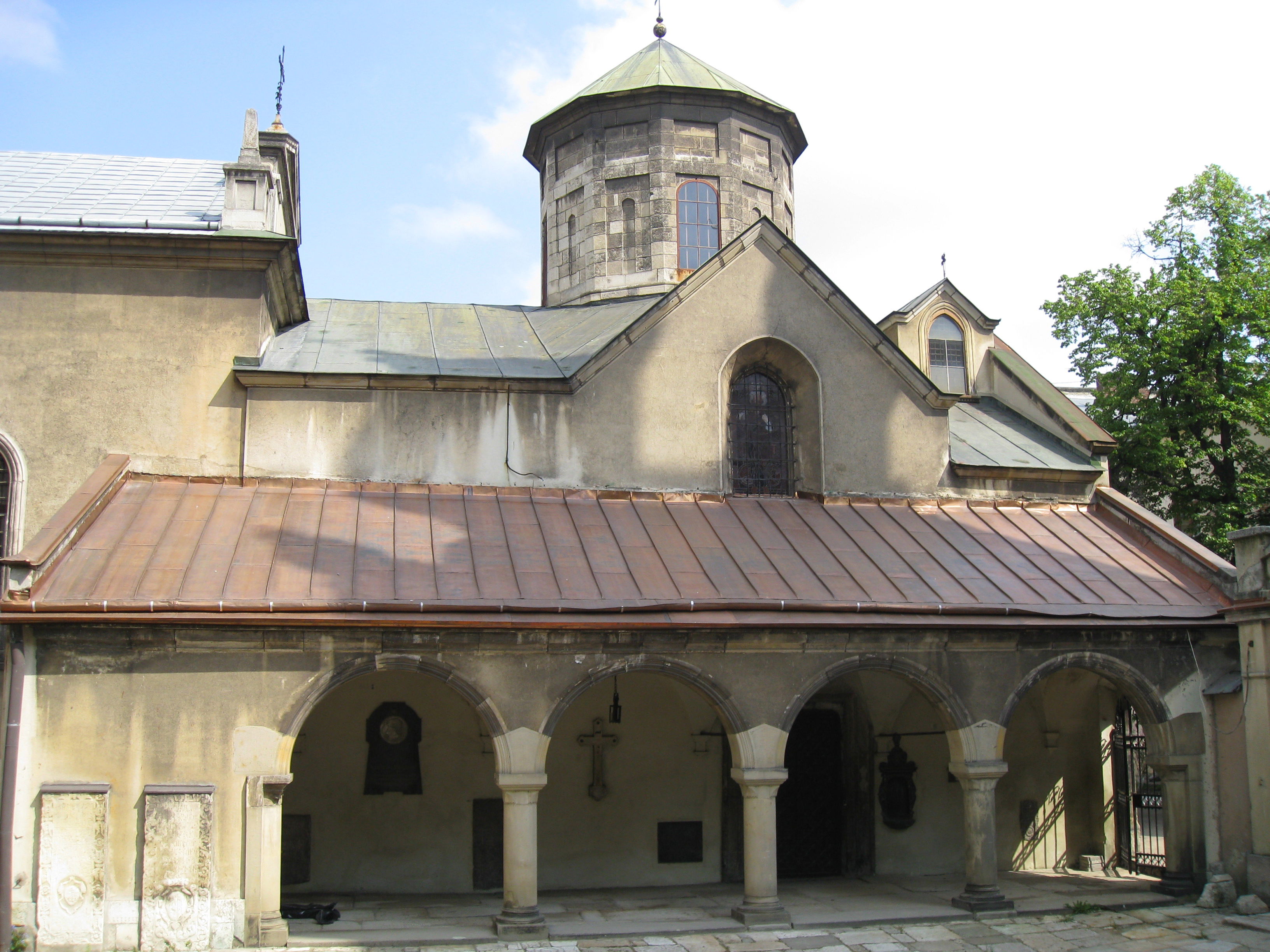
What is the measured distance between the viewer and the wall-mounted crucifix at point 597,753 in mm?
15789

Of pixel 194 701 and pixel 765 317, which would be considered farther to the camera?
pixel 765 317

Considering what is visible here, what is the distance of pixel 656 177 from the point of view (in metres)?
21.0

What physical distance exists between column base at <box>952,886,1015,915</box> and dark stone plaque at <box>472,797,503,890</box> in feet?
18.6

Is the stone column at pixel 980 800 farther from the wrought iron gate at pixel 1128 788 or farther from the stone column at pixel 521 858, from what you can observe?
Answer: the stone column at pixel 521 858

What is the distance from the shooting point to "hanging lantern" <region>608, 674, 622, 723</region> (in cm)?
1586

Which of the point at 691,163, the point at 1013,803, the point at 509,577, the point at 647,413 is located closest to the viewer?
the point at 509,577

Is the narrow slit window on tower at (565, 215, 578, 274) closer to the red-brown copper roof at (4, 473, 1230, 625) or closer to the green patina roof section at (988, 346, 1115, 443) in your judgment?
the red-brown copper roof at (4, 473, 1230, 625)

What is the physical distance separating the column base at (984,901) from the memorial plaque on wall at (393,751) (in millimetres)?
6783

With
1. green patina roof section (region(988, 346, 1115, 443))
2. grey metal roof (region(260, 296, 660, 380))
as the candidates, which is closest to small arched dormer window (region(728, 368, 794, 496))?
Result: grey metal roof (region(260, 296, 660, 380))

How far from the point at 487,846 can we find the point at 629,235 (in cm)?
1085

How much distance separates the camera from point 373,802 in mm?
15141

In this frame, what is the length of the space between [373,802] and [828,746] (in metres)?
6.31

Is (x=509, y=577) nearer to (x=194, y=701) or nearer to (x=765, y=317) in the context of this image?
(x=194, y=701)

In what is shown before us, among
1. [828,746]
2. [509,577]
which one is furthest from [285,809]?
[828,746]
